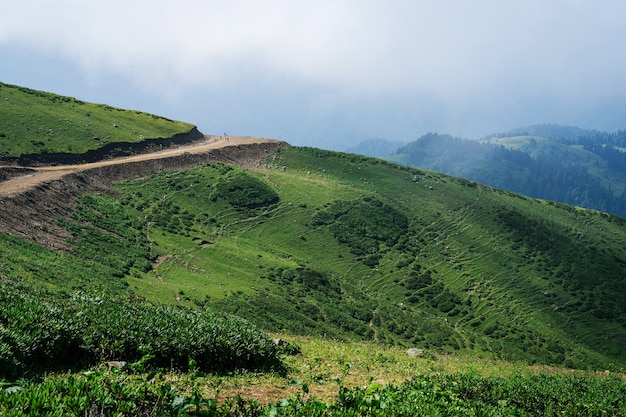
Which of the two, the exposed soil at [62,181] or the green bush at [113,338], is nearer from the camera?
the green bush at [113,338]

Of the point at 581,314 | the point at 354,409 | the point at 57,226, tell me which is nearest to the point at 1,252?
the point at 57,226

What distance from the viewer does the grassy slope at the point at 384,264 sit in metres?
54.8

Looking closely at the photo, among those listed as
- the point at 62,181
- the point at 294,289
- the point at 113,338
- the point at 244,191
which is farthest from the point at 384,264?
the point at 113,338

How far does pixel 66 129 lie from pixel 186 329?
274ft

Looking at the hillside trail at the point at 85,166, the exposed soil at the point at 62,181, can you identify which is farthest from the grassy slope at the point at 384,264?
the hillside trail at the point at 85,166

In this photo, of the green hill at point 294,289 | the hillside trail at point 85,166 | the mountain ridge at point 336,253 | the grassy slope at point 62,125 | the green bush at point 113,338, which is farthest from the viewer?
the grassy slope at point 62,125

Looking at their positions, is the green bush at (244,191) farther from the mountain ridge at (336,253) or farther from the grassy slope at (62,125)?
the grassy slope at (62,125)

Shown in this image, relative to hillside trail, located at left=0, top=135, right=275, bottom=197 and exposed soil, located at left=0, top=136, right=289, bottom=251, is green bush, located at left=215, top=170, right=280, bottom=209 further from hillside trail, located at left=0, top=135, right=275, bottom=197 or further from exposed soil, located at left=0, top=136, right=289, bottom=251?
hillside trail, located at left=0, top=135, right=275, bottom=197

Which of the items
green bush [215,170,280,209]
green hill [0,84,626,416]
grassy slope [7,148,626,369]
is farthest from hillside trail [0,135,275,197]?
green bush [215,170,280,209]

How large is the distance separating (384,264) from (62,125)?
67.9 metres

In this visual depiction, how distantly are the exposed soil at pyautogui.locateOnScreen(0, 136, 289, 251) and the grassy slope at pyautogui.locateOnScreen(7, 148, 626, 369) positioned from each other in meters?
3.44

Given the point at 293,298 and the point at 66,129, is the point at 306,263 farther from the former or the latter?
the point at 66,129

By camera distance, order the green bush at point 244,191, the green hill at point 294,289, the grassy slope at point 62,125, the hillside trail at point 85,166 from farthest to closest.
Answer: the green bush at point 244,191
the grassy slope at point 62,125
the hillside trail at point 85,166
the green hill at point 294,289

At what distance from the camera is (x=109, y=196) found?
70875 mm
